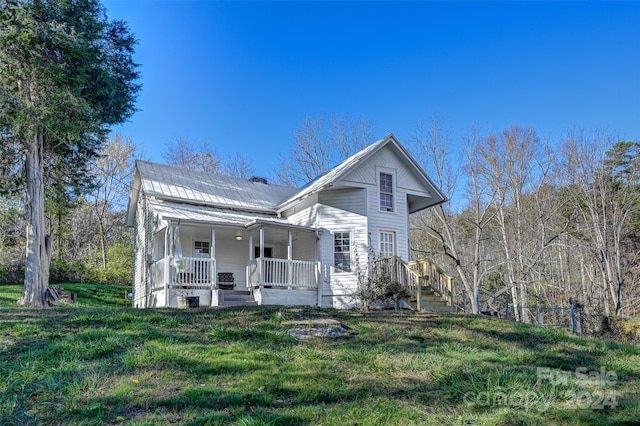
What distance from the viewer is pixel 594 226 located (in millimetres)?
23062

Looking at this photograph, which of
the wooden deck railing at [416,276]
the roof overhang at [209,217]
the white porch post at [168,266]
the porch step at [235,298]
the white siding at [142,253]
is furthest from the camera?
the white siding at [142,253]

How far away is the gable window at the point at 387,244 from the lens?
52.9 feet

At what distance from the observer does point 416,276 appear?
555 inches

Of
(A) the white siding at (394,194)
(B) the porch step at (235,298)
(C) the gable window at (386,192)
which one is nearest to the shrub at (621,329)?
(A) the white siding at (394,194)

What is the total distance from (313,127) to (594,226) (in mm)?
18403

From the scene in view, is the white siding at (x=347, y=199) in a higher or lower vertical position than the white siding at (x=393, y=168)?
lower

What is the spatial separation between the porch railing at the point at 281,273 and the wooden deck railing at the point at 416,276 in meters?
2.20

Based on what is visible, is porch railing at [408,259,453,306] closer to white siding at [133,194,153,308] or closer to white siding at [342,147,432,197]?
white siding at [342,147,432,197]

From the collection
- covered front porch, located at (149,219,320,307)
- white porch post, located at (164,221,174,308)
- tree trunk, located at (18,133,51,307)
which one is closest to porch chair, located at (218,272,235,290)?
covered front porch, located at (149,219,320,307)

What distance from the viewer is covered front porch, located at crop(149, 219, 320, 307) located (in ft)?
44.6

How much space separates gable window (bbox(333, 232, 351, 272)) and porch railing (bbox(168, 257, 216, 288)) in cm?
434

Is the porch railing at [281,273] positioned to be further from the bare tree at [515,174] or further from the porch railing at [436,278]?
the bare tree at [515,174]

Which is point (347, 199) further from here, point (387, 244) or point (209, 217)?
point (209, 217)

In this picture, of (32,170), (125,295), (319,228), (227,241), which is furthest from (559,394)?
(125,295)
